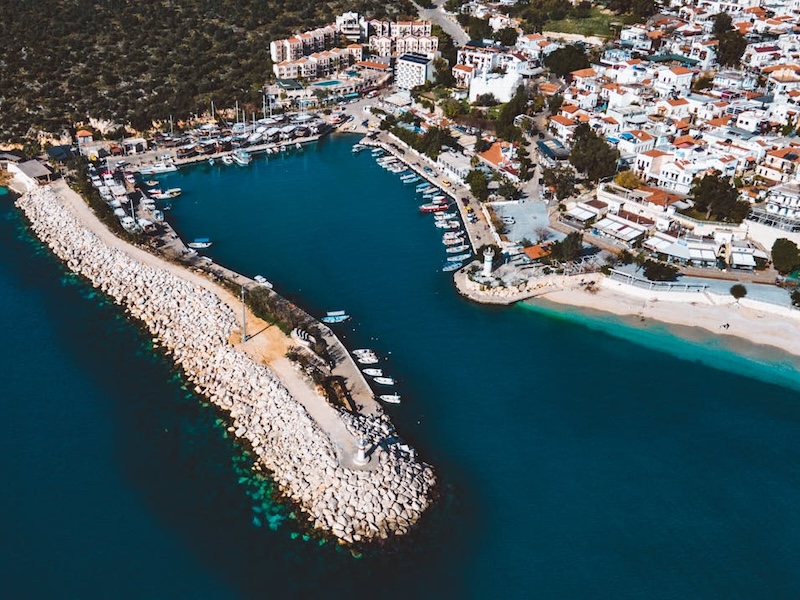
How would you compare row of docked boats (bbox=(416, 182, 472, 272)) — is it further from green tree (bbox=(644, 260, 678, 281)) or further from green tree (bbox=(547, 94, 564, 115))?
green tree (bbox=(547, 94, 564, 115))

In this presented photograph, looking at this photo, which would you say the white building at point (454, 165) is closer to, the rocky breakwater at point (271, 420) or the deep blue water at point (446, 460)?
the deep blue water at point (446, 460)

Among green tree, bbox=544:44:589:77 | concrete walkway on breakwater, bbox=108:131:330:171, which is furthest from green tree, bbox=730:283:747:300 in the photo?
concrete walkway on breakwater, bbox=108:131:330:171

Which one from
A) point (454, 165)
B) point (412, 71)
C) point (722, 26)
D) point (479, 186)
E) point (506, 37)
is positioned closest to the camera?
point (479, 186)

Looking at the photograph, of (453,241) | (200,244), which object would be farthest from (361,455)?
(200,244)

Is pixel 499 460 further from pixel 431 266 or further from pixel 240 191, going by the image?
pixel 240 191

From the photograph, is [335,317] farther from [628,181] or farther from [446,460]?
[628,181]

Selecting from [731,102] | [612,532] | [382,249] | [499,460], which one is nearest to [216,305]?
[382,249]
